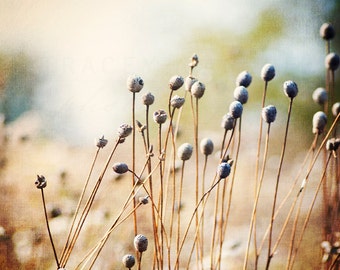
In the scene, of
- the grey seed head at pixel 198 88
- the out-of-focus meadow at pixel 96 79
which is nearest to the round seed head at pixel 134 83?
the grey seed head at pixel 198 88

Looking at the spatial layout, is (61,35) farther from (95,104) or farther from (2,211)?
(2,211)

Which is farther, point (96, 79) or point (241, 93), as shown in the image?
point (96, 79)

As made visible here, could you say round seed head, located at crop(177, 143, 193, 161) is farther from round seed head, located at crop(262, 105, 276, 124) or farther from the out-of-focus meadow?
the out-of-focus meadow

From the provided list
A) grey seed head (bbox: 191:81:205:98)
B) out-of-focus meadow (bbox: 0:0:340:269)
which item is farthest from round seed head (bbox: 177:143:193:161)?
out-of-focus meadow (bbox: 0:0:340:269)

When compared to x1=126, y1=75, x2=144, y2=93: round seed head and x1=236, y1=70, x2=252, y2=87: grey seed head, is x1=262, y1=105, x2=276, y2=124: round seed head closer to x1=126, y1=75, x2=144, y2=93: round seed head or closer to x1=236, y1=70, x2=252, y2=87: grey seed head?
x1=236, y1=70, x2=252, y2=87: grey seed head

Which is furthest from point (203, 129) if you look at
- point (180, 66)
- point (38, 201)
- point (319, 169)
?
point (38, 201)

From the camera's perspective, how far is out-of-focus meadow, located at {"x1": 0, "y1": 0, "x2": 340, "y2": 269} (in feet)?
2.57

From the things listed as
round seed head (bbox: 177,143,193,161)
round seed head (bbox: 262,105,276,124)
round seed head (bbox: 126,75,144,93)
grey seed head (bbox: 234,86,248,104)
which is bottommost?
round seed head (bbox: 177,143,193,161)

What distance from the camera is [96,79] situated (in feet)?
2.73

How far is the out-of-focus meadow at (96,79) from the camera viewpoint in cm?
78

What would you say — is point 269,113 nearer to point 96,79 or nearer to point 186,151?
point 186,151

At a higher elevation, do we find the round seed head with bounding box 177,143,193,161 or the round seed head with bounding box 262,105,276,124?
the round seed head with bounding box 262,105,276,124

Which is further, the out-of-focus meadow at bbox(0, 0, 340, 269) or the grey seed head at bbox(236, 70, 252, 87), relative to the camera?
the out-of-focus meadow at bbox(0, 0, 340, 269)

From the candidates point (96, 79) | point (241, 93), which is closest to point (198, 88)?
point (241, 93)
